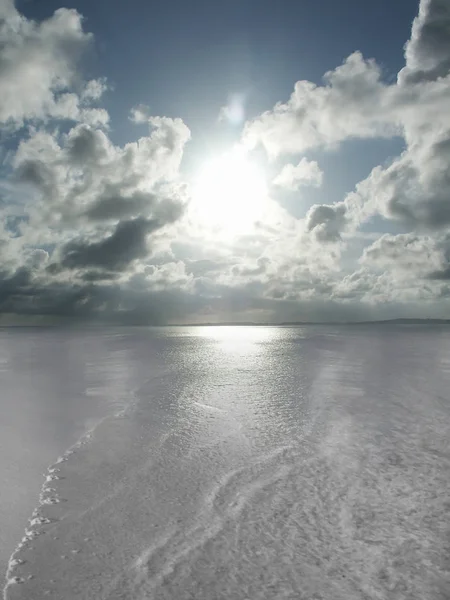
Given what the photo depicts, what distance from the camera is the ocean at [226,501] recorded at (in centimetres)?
537

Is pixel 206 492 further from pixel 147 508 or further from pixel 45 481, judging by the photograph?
pixel 45 481

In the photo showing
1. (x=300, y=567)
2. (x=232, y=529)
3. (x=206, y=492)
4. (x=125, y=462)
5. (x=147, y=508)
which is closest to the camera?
(x=300, y=567)

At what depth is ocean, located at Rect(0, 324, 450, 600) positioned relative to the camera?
17.6 feet

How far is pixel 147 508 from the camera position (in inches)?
290

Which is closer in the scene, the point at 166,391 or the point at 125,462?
the point at 125,462

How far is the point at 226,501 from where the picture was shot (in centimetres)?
768

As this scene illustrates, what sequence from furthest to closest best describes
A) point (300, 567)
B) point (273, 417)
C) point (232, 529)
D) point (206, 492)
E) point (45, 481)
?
point (273, 417) < point (45, 481) < point (206, 492) < point (232, 529) < point (300, 567)

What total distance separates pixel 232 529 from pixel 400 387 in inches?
698

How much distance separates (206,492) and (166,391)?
1290 centimetres

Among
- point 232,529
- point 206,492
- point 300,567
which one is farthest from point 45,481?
point 300,567

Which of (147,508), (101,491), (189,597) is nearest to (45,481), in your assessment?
(101,491)

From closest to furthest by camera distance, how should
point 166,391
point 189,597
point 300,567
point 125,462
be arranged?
point 189,597
point 300,567
point 125,462
point 166,391

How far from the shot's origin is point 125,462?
991cm

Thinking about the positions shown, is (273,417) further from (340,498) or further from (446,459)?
(340,498)
